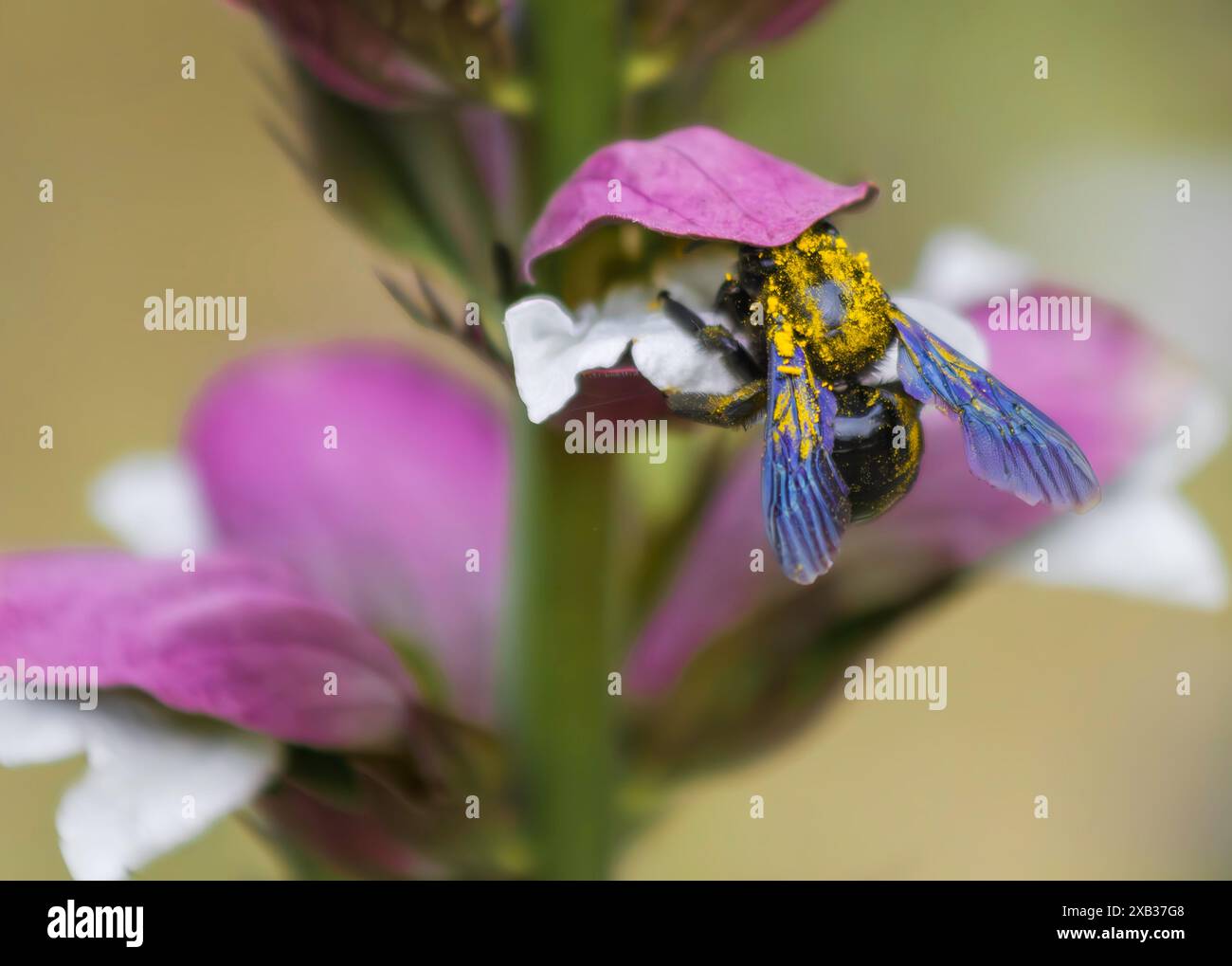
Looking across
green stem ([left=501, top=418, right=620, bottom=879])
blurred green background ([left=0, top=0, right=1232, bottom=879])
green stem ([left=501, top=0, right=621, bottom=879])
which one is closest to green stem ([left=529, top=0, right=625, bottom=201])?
green stem ([left=501, top=0, right=621, bottom=879])

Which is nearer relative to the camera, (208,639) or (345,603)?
(208,639)

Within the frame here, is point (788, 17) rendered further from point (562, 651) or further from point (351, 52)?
point (562, 651)

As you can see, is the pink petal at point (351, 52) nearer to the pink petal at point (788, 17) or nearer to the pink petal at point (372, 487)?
the pink petal at point (788, 17)

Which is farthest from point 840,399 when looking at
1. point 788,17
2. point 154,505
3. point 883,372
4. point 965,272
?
point 154,505

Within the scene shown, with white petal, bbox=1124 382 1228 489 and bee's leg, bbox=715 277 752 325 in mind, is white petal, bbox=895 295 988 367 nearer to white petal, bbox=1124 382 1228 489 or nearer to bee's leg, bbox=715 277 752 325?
bee's leg, bbox=715 277 752 325

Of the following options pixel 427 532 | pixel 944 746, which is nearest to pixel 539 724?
pixel 427 532
